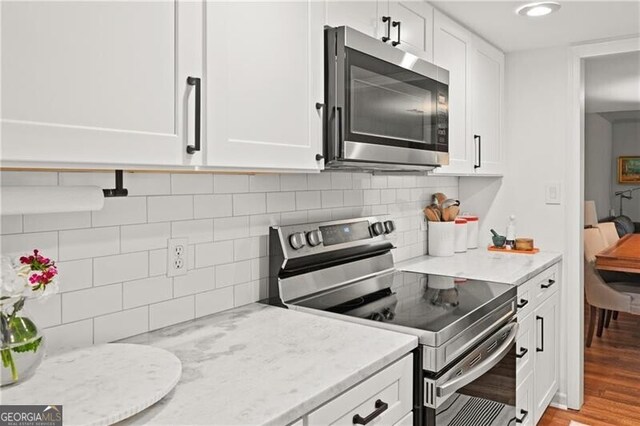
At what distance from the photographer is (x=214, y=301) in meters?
1.67

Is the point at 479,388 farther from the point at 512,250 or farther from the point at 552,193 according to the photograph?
the point at 552,193

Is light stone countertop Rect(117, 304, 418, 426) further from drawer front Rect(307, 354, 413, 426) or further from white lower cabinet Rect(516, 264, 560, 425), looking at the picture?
white lower cabinet Rect(516, 264, 560, 425)

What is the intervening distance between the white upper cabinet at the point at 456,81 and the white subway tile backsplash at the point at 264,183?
86cm

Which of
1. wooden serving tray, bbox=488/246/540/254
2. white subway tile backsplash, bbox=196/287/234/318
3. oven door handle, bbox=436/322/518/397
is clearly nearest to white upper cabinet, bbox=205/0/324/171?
white subway tile backsplash, bbox=196/287/234/318

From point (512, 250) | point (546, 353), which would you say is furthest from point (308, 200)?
point (546, 353)

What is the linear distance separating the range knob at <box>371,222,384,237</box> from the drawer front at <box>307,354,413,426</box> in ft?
2.78

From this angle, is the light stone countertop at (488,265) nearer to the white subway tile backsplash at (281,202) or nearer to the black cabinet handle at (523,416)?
the black cabinet handle at (523,416)

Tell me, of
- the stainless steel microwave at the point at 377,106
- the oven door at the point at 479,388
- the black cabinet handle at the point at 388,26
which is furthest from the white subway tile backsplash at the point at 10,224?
the black cabinet handle at the point at 388,26

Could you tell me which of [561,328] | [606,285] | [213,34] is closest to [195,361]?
[213,34]

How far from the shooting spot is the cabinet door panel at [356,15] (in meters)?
1.64

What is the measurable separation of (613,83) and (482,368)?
9.98 feet

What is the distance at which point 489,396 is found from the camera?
1.87 m

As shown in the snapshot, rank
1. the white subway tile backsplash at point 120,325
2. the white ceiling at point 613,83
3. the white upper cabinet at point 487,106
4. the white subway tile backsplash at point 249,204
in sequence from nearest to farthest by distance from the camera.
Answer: the white subway tile backsplash at point 120,325 < the white subway tile backsplash at point 249,204 < the white upper cabinet at point 487,106 < the white ceiling at point 613,83

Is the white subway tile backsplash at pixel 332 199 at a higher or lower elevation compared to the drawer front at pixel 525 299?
higher
